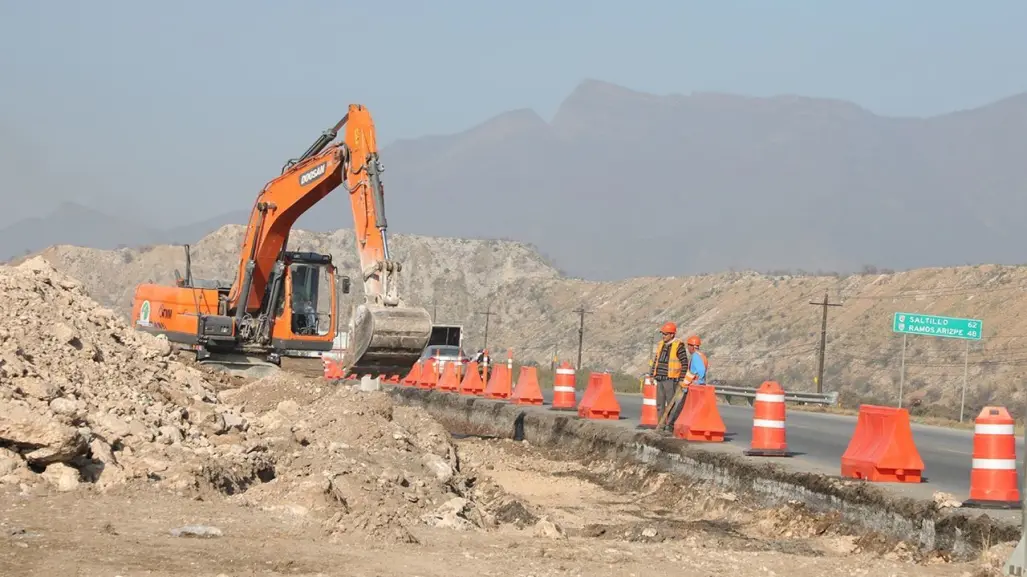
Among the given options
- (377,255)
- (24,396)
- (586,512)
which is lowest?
(586,512)

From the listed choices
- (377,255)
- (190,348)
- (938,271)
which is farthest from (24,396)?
(938,271)

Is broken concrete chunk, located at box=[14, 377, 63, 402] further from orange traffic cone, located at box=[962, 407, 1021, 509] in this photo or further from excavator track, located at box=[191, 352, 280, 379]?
excavator track, located at box=[191, 352, 280, 379]

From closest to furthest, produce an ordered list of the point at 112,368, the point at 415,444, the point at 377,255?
the point at 112,368
the point at 415,444
the point at 377,255

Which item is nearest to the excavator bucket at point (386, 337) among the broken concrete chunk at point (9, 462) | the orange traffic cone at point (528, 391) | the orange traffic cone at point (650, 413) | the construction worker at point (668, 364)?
the construction worker at point (668, 364)

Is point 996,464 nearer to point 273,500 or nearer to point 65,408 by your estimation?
point 273,500

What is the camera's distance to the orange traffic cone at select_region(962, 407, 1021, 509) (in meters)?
12.3

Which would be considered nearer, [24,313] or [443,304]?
[24,313]

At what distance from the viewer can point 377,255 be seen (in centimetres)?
1841

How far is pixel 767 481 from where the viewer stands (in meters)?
15.4

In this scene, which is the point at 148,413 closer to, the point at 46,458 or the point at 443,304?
the point at 46,458

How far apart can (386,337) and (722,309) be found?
74.4 m

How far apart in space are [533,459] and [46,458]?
11412 millimetres

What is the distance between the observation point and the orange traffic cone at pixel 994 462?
1231 cm

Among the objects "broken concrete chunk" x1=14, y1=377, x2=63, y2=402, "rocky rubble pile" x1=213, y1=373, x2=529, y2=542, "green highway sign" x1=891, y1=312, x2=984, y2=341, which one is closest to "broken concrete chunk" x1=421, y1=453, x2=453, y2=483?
"rocky rubble pile" x1=213, y1=373, x2=529, y2=542
